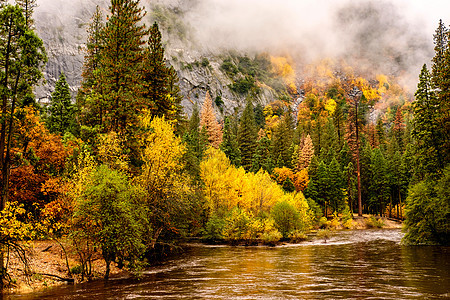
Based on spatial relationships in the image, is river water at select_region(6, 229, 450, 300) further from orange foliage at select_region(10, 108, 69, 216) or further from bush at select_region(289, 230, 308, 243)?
bush at select_region(289, 230, 308, 243)

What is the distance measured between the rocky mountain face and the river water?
274 feet

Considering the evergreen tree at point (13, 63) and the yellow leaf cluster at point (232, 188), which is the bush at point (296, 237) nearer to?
the yellow leaf cluster at point (232, 188)

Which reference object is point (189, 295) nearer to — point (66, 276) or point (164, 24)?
point (66, 276)

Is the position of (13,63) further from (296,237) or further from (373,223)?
(373,223)

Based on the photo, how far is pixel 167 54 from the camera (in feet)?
502

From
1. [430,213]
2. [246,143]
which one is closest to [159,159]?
[430,213]

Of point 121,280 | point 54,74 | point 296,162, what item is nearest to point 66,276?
point 121,280

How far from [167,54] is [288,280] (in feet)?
479

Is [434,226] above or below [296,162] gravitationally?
below

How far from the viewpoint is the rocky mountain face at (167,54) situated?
118 m

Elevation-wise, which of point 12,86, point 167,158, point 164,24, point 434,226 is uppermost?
point 164,24

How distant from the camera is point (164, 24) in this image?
179 meters

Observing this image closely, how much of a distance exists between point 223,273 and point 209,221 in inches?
784

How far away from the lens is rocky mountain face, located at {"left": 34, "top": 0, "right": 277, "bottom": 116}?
4628 inches
